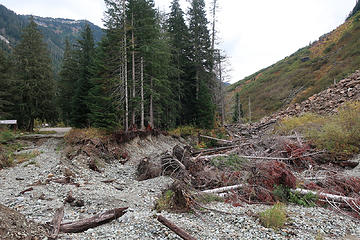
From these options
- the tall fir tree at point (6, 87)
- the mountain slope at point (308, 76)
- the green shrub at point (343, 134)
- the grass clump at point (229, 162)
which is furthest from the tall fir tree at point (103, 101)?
the mountain slope at point (308, 76)

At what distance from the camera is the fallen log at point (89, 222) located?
400cm

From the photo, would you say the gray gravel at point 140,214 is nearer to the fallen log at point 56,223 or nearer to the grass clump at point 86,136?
the fallen log at point 56,223

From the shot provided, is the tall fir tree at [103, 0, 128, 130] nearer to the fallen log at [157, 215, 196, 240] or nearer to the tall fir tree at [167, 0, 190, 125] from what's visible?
the tall fir tree at [167, 0, 190, 125]

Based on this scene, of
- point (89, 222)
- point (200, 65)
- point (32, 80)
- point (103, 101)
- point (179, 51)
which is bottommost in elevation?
point (89, 222)

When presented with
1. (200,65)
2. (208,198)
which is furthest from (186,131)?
(208,198)

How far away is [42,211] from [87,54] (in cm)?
2021

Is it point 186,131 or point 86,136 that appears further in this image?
point 186,131

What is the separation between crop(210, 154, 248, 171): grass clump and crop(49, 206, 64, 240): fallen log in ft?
22.2

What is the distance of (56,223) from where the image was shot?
406 centimetres

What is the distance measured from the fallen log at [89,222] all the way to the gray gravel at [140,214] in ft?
0.46

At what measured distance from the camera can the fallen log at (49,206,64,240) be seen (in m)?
3.61

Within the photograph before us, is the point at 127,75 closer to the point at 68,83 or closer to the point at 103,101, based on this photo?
the point at 103,101

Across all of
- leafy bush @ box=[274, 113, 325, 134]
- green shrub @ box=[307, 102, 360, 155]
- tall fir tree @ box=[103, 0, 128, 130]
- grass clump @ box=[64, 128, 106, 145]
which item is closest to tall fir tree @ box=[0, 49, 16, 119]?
grass clump @ box=[64, 128, 106, 145]

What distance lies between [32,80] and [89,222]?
1982 centimetres
